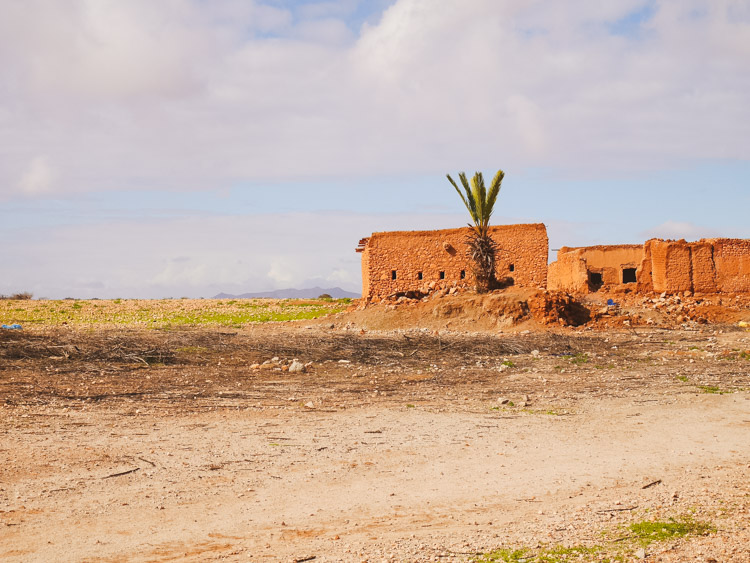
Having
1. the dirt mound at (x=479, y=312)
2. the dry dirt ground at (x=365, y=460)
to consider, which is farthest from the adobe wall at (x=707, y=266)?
the dry dirt ground at (x=365, y=460)

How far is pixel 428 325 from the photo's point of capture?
78.6 feet

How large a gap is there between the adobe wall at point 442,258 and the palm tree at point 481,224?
115cm

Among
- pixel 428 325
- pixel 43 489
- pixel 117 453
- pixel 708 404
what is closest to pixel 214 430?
pixel 117 453

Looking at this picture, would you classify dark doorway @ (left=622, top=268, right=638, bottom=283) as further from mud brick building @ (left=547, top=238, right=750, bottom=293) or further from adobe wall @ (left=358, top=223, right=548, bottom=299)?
adobe wall @ (left=358, top=223, right=548, bottom=299)

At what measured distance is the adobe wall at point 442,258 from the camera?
90.4 feet

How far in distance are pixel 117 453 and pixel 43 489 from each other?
1.19m

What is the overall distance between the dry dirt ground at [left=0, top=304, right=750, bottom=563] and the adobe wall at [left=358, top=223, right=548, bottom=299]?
545 inches

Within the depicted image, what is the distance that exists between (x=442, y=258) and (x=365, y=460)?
71.2 ft

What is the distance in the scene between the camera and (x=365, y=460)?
22.4 feet

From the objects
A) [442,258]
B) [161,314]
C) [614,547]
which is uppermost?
[442,258]

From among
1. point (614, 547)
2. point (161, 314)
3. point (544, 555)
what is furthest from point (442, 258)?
point (544, 555)

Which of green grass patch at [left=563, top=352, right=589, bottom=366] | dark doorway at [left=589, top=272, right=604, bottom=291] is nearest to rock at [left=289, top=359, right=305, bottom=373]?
green grass patch at [left=563, top=352, right=589, bottom=366]

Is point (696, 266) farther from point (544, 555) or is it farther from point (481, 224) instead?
point (544, 555)

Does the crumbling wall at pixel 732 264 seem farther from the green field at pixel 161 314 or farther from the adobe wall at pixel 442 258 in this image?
the green field at pixel 161 314
